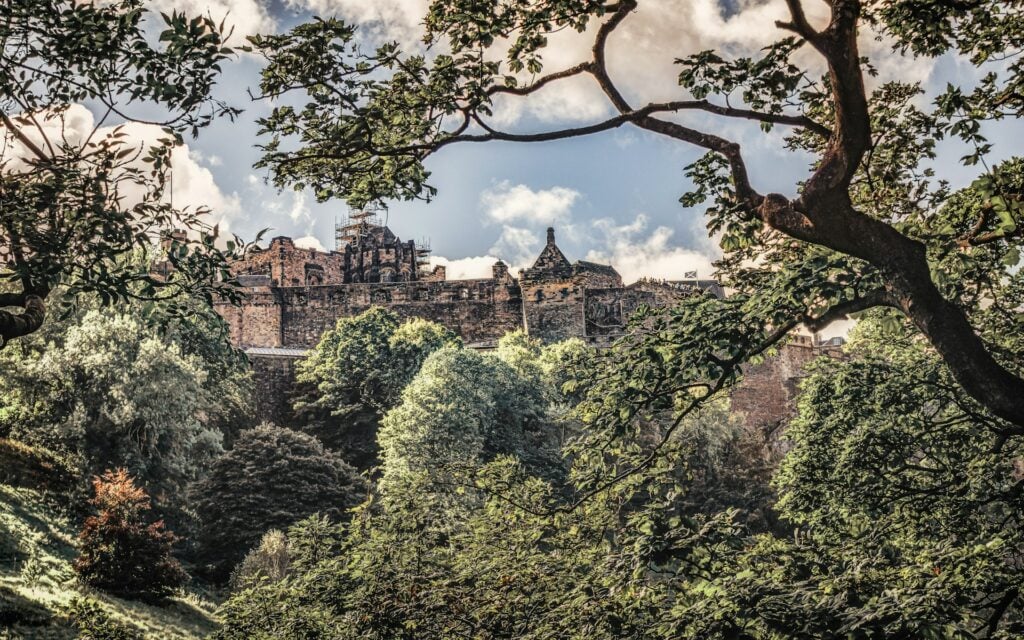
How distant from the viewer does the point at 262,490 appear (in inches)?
1336

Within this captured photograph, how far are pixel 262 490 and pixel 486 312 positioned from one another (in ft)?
112

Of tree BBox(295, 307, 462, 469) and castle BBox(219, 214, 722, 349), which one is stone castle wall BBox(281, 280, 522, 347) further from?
tree BBox(295, 307, 462, 469)

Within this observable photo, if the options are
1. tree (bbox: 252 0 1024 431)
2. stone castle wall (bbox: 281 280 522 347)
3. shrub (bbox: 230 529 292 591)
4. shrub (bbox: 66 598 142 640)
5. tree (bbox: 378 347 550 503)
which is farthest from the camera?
stone castle wall (bbox: 281 280 522 347)

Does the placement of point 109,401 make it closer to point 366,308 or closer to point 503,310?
point 366,308

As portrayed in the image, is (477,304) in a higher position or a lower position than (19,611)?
higher

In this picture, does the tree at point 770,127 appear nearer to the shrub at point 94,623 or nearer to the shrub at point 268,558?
the shrub at point 94,623

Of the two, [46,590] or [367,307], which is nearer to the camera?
[46,590]

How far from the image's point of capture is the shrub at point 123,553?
23.4 m

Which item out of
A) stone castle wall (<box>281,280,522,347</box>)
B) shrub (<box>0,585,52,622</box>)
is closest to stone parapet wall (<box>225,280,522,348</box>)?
stone castle wall (<box>281,280,522,347</box>)

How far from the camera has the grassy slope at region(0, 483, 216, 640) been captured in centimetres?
1805

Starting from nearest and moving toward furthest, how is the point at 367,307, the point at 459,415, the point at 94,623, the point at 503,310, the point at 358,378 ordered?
the point at 94,623
the point at 459,415
the point at 358,378
the point at 503,310
the point at 367,307

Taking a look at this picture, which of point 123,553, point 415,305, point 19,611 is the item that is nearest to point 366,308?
point 415,305

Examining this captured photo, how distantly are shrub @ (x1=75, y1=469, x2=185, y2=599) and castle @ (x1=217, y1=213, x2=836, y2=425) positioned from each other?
24.4 metres

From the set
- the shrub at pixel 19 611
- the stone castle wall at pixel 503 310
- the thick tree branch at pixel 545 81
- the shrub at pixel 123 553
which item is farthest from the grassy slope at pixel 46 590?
the stone castle wall at pixel 503 310
